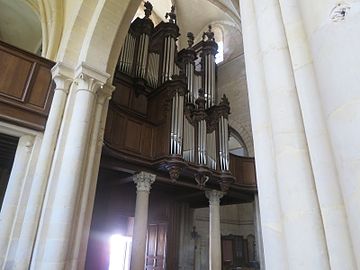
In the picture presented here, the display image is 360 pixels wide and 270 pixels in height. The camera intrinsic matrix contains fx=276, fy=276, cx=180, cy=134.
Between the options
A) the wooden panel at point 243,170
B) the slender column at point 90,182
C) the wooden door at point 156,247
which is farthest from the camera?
the wooden door at point 156,247

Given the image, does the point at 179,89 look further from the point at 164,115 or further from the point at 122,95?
the point at 122,95

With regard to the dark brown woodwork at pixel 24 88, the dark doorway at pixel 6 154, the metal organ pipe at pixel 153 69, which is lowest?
the dark doorway at pixel 6 154

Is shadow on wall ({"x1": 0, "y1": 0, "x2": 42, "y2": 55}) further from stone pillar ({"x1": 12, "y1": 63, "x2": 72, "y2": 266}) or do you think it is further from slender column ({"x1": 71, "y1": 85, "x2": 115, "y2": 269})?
slender column ({"x1": 71, "y1": 85, "x2": 115, "y2": 269})

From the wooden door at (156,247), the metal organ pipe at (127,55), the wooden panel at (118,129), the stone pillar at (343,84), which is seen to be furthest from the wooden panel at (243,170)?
the stone pillar at (343,84)

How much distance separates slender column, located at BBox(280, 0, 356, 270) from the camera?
3.11 ft

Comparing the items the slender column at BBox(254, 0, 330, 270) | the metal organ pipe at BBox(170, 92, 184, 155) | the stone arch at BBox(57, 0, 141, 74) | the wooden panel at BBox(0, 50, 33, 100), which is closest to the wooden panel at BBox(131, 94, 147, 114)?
the metal organ pipe at BBox(170, 92, 184, 155)

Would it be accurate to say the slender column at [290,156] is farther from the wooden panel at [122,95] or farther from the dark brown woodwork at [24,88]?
the wooden panel at [122,95]

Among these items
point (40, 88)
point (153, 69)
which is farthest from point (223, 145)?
point (40, 88)

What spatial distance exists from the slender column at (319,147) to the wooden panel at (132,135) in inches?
179

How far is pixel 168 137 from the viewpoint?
5.87 meters

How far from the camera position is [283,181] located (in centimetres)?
117

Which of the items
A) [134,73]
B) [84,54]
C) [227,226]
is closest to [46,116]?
[84,54]

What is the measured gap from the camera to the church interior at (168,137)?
1.02m

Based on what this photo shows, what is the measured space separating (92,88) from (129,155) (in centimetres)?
204
